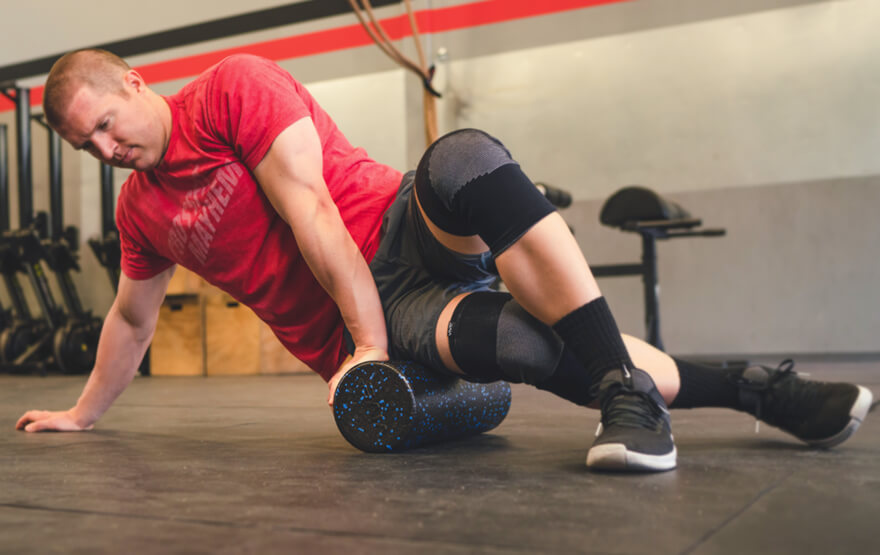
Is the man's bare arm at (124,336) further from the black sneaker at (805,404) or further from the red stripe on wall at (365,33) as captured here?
the red stripe on wall at (365,33)

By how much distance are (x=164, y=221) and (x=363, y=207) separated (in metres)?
0.37

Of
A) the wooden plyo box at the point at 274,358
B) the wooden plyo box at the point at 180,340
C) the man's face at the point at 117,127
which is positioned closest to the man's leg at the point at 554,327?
the man's face at the point at 117,127

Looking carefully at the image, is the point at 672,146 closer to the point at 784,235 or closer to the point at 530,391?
the point at 784,235

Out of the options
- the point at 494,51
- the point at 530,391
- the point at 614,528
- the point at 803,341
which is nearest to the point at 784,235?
the point at 803,341

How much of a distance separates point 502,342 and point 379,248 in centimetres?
31

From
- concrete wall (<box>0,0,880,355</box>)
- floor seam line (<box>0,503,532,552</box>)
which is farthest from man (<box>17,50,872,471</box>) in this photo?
concrete wall (<box>0,0,880,355</box>)

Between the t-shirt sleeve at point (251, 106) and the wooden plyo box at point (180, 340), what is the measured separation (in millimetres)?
3872

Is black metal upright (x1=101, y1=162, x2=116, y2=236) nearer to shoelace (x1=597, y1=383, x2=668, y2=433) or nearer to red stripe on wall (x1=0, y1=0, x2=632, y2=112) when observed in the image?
red stripe on wall (x1=0, y1=0, x2=632, y2=112)

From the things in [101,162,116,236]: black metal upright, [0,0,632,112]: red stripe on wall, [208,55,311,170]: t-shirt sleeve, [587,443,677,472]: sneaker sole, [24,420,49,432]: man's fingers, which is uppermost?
[0,0,632,112]: red stripe on wall

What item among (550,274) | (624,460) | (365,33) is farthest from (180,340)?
A: (624,460)

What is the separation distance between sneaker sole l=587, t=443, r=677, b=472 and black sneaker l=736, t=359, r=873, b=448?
29cm

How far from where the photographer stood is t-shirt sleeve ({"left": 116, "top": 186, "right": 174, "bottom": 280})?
154 centimetres

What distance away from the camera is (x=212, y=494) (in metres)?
1.04

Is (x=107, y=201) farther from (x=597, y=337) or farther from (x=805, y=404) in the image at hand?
(x=805, y=404)
